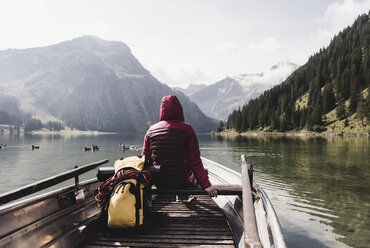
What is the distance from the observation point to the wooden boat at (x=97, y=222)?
417cm

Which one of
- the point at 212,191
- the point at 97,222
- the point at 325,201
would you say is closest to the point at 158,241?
the point at 97,222

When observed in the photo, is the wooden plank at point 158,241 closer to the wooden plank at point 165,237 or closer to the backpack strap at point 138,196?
the wooden plank at point 165,237

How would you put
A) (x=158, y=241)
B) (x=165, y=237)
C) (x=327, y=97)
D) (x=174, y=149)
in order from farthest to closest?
(x=327, y=97) → (x=174, y=149) → (x=165, y=237) → (x=158, y=241)

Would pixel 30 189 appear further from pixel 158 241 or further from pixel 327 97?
pixel 327 97

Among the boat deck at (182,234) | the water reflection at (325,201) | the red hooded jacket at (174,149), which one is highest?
the red hooded jacket at (174,149)

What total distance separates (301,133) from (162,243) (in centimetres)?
13379

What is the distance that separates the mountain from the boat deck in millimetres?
110871

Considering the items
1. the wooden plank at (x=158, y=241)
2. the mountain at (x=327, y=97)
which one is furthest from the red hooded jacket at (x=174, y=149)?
the mountain at (x=327, y=97)

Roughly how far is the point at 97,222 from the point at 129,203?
1152 millimetres

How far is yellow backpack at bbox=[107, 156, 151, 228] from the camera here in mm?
4785

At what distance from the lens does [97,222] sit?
5.31 metres

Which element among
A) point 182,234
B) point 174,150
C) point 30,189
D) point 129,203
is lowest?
point 182,234

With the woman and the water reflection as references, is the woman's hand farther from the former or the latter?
the water reflection

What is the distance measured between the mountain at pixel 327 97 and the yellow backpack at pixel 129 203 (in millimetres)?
112946
